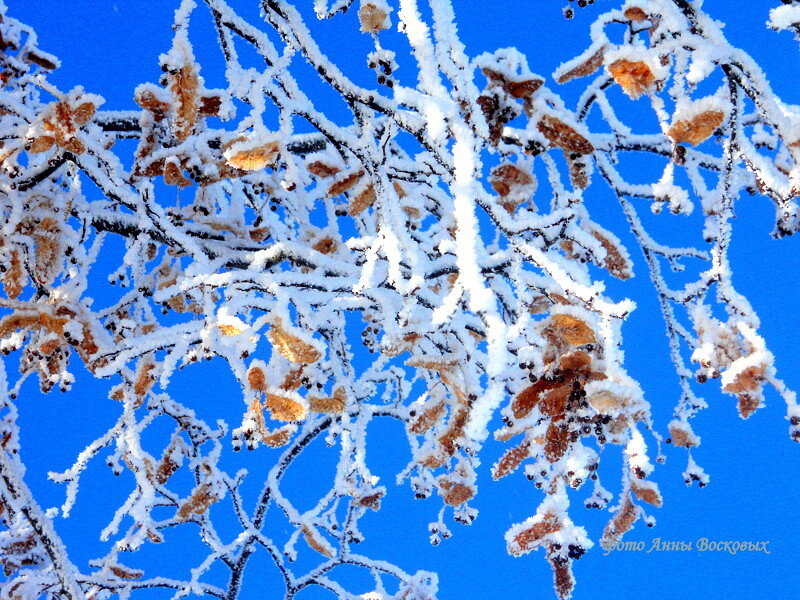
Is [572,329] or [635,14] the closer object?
[572,329]

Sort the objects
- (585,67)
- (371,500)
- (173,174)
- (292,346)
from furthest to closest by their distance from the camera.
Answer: (371,500) < (585,67) < (173,174) < (292,346)

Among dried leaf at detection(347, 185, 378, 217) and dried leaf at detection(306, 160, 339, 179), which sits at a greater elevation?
dried leaf at detection(306, 160, 339, 179)

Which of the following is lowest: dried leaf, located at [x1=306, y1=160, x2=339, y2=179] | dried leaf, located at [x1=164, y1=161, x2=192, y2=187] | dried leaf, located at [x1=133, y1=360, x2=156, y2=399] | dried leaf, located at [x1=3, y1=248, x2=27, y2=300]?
dried leaf, located at [x1=133, y1=360, x2=156, y2=399]

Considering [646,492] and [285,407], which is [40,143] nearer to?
[285,407]

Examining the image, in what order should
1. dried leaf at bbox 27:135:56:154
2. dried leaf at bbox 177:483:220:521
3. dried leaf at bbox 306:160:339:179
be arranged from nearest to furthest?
dried leaf at bbox 27:135:56:154 < dried leaf at bbox 306:160:339:179 < dried leaf at bbox 177:483:220:521

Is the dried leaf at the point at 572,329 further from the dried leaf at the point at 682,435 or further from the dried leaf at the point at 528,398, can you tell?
the dried leaf at the point at 682,435

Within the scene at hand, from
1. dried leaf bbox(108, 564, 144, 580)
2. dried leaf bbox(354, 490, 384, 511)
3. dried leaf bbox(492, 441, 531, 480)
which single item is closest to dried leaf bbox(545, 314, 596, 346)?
dried leaf bbox(492, 441, 531, 480)

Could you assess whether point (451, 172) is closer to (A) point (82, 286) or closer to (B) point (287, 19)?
(B) point (287, 19)

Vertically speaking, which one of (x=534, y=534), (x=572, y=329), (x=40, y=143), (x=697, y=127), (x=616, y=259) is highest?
(x=616, y=259)

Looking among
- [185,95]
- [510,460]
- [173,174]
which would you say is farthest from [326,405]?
[185,95]

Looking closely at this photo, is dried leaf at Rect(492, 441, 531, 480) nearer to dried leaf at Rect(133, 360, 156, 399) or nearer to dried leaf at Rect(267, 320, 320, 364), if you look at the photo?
dried leaf at Rect(267, 320, 320, 364)

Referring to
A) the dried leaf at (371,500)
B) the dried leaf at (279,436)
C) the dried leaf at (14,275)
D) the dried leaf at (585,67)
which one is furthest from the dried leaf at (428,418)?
the dried leaf at (371,500)

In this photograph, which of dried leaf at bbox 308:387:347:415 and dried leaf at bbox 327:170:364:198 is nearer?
dried leaf at bbox 308:387:347:415

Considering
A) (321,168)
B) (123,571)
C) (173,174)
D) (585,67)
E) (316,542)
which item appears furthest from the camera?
(123,571)
